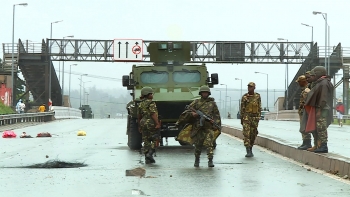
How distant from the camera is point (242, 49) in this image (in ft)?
248

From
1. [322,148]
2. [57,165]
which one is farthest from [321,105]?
[57,165]

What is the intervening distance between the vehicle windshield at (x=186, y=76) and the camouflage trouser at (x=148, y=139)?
21.0ft

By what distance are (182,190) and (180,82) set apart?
1175cm

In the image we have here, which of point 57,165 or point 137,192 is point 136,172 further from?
point 137,192

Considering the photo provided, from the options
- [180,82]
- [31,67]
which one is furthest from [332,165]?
[31,67]

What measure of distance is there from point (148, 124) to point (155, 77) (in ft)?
21.7

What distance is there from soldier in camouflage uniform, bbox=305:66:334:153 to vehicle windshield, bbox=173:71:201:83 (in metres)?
7.29

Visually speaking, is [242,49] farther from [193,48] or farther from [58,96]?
[58,96]

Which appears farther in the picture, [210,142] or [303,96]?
[303,96]

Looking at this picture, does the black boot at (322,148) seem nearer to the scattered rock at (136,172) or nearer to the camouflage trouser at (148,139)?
the camouflage trouser at (148,139)

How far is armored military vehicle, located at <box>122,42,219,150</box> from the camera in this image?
70.4ft

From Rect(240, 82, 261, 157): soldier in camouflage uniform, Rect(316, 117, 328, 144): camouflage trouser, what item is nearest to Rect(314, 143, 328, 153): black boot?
Rect(316, 117, 328, 144): camouflage trouser

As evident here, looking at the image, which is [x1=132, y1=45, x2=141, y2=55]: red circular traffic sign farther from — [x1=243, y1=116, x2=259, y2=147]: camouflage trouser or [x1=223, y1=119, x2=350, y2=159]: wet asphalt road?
[x1=243, y1=116, x2=259, y2=147]: camouflage trouser

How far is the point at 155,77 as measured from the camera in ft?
76.3
